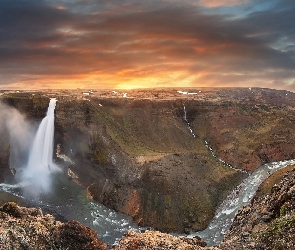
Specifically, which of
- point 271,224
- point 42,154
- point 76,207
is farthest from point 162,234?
point 42,154

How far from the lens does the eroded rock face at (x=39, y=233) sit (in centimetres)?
1600

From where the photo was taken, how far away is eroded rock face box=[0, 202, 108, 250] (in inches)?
630

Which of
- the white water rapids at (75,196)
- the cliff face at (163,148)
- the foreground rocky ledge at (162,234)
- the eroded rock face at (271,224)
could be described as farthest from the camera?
the cliff face at (163,148)

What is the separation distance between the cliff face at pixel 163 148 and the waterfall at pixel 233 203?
3.27 ft

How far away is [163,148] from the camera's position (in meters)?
55.5

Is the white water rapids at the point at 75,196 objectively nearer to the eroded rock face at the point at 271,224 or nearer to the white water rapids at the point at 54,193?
the white water rapids at the point at 54,193

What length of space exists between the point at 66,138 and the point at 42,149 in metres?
3.63

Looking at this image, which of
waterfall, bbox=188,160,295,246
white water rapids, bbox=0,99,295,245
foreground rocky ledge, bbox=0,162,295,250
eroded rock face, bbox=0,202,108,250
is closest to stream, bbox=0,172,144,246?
white water rapids, bbox=0,99,295,245

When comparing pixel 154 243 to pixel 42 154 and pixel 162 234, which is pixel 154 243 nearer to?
pixel 162 234

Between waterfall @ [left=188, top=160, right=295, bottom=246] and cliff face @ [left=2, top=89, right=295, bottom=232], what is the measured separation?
100 centimetres

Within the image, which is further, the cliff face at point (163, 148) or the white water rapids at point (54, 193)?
the cliff face at point (163, 148)

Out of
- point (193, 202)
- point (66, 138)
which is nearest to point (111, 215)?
point (193, 202)

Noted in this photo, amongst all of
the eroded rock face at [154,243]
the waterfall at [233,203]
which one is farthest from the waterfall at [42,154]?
the eroded rock face at [154,243]

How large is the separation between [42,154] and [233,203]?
2648cm
